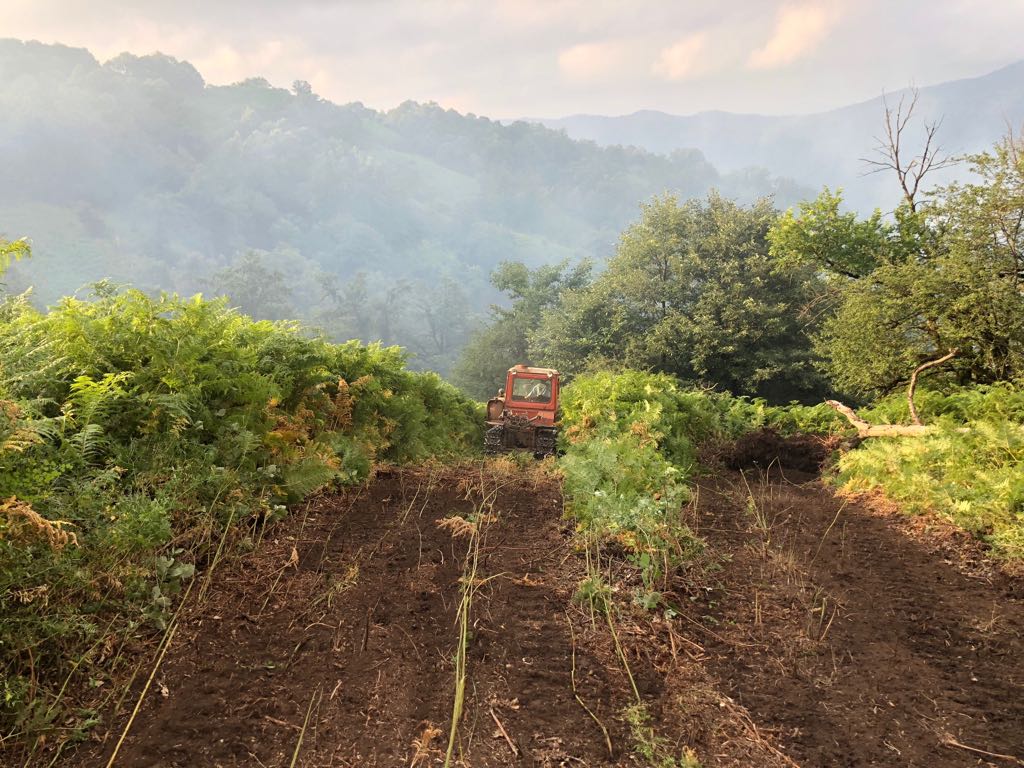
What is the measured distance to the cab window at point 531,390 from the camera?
15.6 meters

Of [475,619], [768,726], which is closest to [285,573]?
[475,619]

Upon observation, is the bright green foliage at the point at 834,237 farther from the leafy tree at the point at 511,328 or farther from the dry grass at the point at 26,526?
the leafy tree at the point at 511,328

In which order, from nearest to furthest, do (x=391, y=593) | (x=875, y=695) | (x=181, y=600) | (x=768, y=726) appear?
(x=768, y=726)
(x=875, y=695)
(x=181, y=600)
(x=391, y=593)

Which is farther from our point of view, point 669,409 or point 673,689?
point 669,409

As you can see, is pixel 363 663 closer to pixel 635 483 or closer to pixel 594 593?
pixel 594 593

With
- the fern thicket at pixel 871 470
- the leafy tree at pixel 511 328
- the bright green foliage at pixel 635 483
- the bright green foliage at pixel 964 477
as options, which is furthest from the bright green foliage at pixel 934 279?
the leafy tree at pixel 511 328

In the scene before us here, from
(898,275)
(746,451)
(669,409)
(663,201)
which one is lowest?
(746,451)

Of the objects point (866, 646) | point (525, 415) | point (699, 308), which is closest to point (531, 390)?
point (525, 415)

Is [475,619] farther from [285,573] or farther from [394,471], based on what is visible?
[394,471]

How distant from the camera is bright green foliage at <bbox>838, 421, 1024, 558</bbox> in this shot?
6.24 metres

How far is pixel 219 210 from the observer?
141250 mm

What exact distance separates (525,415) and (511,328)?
44.6 m

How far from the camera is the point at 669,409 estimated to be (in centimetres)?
1257

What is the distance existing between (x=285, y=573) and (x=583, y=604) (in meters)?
2.55
